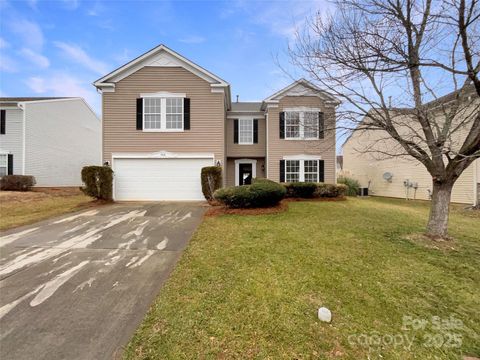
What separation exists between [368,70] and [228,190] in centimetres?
574

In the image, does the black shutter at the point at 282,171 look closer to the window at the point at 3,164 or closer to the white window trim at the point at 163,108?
the white window trim at the point at 163,108

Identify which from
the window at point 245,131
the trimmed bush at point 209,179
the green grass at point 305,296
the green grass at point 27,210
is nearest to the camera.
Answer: the green grass at point 305,296

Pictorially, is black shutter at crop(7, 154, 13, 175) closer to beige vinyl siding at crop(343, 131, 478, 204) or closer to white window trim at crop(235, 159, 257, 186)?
white window trim at crop(235, 159, 257, 186)

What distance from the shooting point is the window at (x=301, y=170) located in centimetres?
1434

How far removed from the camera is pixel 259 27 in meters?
8.99

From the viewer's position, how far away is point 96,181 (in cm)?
1135

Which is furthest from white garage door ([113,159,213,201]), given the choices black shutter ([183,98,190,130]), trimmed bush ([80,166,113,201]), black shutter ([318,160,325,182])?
black shutter ([318,160,325,182])

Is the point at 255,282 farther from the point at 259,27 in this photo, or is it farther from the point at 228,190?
the point at 259,27

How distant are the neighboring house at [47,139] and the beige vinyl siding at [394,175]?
20.2 metres

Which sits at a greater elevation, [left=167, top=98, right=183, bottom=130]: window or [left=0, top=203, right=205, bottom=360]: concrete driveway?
[left=167, top=98, right=183, bottom=130]: window

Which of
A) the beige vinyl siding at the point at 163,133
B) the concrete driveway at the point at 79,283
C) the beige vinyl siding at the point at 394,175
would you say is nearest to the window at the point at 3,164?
Answer: the beige vinyl siding at the point at 163,133

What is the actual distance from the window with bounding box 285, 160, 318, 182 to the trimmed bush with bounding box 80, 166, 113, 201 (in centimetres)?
979

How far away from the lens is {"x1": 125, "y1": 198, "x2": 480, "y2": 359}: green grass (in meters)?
2.52

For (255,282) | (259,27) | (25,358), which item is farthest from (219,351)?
(259,27)
